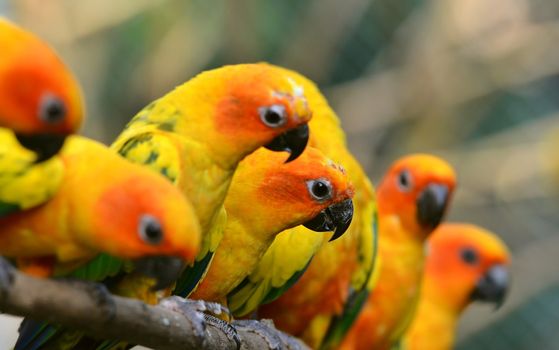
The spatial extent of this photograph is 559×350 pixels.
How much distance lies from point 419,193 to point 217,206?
262 centimetres

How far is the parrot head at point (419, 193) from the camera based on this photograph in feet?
20.4

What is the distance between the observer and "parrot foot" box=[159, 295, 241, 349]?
3.40 m

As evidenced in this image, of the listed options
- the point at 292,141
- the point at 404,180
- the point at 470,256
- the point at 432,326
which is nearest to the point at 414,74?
the point at 470,256

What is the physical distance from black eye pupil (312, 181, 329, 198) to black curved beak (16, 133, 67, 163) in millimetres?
1461

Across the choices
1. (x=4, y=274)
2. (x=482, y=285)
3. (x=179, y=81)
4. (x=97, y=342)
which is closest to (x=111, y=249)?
(x=4, y=274)

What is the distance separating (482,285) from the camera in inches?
289

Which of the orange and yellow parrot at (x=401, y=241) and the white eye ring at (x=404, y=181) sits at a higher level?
the white eye ring at (x=404, y=181)

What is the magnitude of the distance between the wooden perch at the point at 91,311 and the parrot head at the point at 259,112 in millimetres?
738

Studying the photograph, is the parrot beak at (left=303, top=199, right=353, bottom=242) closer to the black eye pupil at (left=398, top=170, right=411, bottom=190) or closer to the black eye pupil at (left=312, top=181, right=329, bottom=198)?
the black eye pupil at (left=312, top=181, right=329, bottom=198)

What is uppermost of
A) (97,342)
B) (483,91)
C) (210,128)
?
(210,128)

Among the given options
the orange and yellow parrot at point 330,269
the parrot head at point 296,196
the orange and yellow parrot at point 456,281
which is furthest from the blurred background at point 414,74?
the parrot head at point 296,196

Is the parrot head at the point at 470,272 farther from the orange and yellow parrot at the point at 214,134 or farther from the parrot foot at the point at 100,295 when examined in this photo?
the parrot foot at the point at 100,295

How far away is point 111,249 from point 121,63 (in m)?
6.41

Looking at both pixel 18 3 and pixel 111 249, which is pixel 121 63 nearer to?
pixel 18 3
